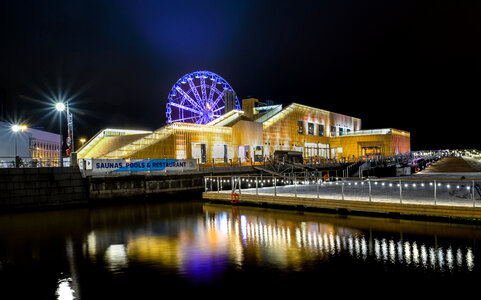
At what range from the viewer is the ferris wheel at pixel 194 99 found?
1962 inches

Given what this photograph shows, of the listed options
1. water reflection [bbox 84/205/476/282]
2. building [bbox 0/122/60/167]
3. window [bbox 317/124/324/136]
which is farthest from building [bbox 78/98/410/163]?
water reflection [bbox 84/205/476/282]

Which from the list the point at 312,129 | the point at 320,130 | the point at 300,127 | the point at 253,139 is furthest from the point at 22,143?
the point at 320,130

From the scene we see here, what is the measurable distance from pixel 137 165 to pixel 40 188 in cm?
653

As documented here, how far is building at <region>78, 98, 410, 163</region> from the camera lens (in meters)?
36.9

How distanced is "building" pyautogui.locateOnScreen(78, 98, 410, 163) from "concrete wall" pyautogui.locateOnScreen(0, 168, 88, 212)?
849cm

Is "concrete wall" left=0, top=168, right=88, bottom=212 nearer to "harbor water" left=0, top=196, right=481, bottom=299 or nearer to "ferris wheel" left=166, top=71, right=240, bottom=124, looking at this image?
"harbor water" left=0, top=196, right=481, bottom=299

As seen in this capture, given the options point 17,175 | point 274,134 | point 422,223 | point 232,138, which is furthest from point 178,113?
point 422,223

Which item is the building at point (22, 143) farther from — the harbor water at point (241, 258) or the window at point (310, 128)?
the window at point (310, 128)

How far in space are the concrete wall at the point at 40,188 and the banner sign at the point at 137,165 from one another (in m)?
1.27

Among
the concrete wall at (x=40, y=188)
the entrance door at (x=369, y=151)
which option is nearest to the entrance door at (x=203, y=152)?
the concrete wall at (x=40, y=188)

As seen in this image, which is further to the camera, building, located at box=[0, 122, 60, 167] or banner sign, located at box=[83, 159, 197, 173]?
building, located at box=[0, 122, 60, 167]

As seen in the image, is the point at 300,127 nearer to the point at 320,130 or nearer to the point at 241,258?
the point at 320,130

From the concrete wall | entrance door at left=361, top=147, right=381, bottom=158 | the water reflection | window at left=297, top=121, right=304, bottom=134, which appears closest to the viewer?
the water reflection

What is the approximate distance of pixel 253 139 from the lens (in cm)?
4669
